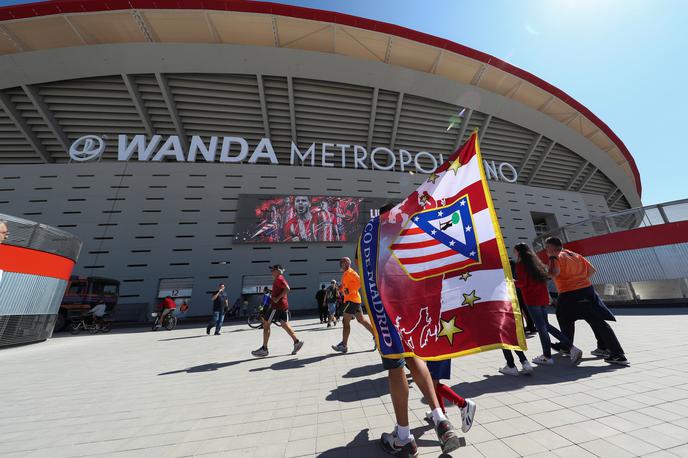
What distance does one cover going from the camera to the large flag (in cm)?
175

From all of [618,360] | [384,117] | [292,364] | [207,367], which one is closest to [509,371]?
[618,360]

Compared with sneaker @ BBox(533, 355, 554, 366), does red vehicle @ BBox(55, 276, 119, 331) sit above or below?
above

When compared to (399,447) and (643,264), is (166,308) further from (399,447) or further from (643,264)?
(643,264)

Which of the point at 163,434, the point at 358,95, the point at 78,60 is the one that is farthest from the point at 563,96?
the point at 78,60

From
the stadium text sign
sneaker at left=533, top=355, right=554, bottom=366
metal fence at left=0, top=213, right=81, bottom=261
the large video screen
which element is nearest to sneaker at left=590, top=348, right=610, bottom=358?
sneaker at left=533, top=355, right=554, bottom=366

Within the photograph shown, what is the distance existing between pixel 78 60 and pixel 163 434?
21007 millimetres

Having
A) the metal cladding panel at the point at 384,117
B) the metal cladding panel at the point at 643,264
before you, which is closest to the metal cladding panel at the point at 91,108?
the metal cladding panel at the point at 384,117

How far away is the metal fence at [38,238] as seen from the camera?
6.47 meters

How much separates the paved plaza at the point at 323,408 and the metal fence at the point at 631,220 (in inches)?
260

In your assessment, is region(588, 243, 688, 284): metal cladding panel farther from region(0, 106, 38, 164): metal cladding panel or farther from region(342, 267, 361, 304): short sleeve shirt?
region(0, 106, 38, 164): metal cladding panel

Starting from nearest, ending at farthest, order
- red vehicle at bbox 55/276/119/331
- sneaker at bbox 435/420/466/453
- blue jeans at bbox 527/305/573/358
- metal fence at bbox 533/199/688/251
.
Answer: sneaker at bbox 435/420/466/453
blue jeans at bbox 527/305/573/358
metal fence at bbox 533/199/688/251
red vehicle at bbox 55/276/119/331

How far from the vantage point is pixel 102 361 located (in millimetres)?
5199

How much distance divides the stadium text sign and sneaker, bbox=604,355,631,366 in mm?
15015

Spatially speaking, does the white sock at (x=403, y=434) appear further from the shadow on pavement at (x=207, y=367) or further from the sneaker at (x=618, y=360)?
the shadow on pavement at (x=207, y=367)
